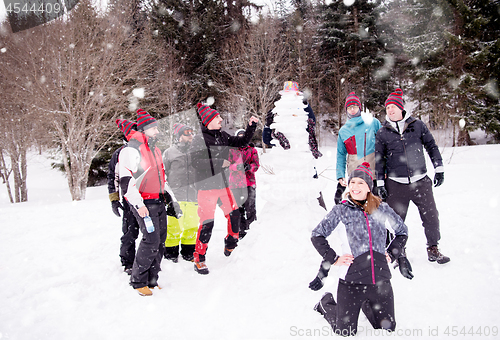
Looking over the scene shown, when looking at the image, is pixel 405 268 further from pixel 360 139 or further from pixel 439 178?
pixel 360 139

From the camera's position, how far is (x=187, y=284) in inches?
138

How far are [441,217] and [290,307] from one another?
3340 millimetres

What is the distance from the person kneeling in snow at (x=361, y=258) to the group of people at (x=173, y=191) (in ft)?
6.16

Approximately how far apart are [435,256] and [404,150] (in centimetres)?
127

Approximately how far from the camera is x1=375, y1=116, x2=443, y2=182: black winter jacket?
10.8 feet

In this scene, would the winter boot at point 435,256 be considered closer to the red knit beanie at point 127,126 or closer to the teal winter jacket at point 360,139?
the teal winter jacket at point 360,139

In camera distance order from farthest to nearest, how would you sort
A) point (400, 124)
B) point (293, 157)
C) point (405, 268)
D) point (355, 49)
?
point (355, 49)
point (293, 157)
point (400, 124)
point (405, 268)

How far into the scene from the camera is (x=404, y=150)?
3.31 meters

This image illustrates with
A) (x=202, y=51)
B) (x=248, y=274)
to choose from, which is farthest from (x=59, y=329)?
(x=202, y=51)

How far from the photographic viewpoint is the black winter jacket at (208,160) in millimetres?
3828

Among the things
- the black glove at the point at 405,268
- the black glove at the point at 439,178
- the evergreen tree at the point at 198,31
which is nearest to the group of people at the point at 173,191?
the black glove at the point at 405,268

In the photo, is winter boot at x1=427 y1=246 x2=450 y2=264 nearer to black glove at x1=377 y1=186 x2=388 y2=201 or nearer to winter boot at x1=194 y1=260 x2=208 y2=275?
black glove at x1=377 y1=186 x2=388 y2=201

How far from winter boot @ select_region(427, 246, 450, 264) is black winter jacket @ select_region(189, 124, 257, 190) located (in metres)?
2.64

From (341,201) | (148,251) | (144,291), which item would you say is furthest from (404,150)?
(144,291)
